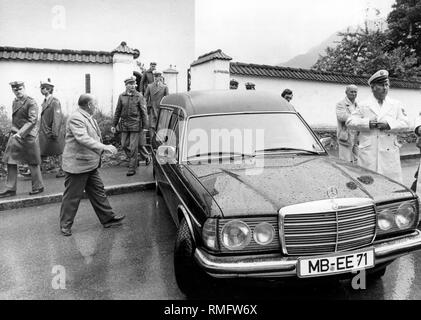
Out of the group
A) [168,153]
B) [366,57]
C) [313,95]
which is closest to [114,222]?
[168,153]

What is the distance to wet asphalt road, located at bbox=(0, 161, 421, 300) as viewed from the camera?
10.9ft

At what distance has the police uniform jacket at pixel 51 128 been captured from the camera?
279 inches

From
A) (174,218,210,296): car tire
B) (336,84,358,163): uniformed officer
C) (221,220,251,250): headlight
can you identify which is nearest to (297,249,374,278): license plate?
(221,220,251,250): headlight

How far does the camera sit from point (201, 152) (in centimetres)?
383

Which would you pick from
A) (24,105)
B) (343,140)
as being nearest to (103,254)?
(24,105)

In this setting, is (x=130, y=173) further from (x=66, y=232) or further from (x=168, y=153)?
(x=168, y=153)

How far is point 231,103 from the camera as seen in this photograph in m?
4.32

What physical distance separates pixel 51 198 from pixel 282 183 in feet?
15.1

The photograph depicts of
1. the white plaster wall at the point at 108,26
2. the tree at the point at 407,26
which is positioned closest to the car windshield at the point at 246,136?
the white plaster wall at the point at 108,26

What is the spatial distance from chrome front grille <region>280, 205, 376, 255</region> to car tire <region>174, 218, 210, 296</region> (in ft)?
2.55

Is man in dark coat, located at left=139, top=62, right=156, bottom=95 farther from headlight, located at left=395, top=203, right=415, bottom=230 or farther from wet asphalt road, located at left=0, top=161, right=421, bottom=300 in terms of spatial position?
headlight, located at left=395, top=203, right=415, bottom=230

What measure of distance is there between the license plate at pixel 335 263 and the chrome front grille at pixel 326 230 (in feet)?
0.27
